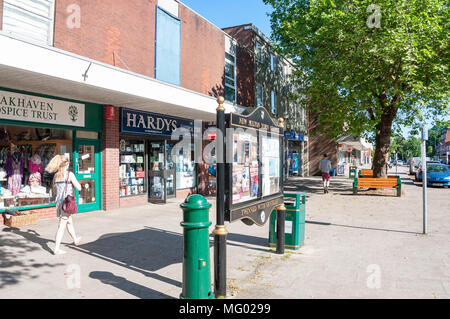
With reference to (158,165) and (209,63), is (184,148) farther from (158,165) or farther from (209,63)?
(209,63)

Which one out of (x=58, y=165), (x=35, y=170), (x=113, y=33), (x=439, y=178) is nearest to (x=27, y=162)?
(x=35, y=170)

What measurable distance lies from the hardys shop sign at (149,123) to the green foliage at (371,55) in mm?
6247

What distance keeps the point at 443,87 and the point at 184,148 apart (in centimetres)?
1037

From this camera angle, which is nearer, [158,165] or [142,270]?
[142,270]

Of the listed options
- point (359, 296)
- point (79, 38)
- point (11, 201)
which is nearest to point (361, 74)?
point (79, 38)

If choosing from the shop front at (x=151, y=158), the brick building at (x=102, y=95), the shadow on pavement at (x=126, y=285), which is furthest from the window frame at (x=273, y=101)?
the shadow on pavement at (x=126, y=285)

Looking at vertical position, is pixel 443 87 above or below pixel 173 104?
above

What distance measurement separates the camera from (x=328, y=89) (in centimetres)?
1436

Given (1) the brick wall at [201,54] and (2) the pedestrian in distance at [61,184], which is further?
(1) the brick wall at [201,54]

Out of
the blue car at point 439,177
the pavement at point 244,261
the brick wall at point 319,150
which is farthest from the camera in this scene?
the brick wall at point 319,150

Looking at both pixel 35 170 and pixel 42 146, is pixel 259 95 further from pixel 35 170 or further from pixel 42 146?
pixel 35 170

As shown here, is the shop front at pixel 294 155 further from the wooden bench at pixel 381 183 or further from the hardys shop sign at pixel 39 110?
the hardys shop sign at pixel 39 110

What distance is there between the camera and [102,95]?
872cm

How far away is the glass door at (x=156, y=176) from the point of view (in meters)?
11.9
